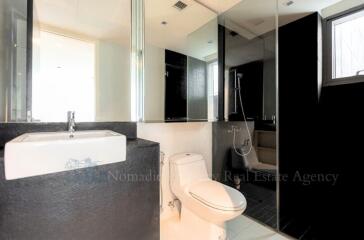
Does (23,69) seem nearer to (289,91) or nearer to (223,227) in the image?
(223,227)

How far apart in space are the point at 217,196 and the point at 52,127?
1.22m

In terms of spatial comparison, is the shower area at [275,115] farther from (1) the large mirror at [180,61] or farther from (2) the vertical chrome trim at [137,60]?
(2) the vertical chrome trim at [137,60]

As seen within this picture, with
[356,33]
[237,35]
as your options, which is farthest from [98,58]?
[356,33]

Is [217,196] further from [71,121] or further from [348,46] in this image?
[348,46]

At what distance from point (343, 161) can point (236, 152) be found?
0.95 metres

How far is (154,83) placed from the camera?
1638mm

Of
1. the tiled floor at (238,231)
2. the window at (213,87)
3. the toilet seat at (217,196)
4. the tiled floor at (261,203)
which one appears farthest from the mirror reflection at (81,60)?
the tiled floor at (261,203)

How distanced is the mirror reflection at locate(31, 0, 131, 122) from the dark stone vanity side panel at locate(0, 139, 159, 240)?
0.45 metres

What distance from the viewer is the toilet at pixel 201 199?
1.33m

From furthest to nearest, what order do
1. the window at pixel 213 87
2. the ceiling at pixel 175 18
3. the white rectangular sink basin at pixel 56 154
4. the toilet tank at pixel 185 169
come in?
the window at pixel 213 87
the toilet tank at pixel 185 169
the ceiling at pixel 175 18
the white rectangular sink basin at pixel 56 154

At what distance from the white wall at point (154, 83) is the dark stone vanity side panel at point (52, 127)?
0.21 meters

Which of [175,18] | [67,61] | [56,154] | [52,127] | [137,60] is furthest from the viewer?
[175,18]

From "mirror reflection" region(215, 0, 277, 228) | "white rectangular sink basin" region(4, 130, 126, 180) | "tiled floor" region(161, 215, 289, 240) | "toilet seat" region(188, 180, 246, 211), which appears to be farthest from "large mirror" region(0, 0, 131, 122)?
"mirror reflection" region(215, 0, 277, 228)

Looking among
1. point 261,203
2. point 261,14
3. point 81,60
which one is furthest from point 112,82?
point 261,203
